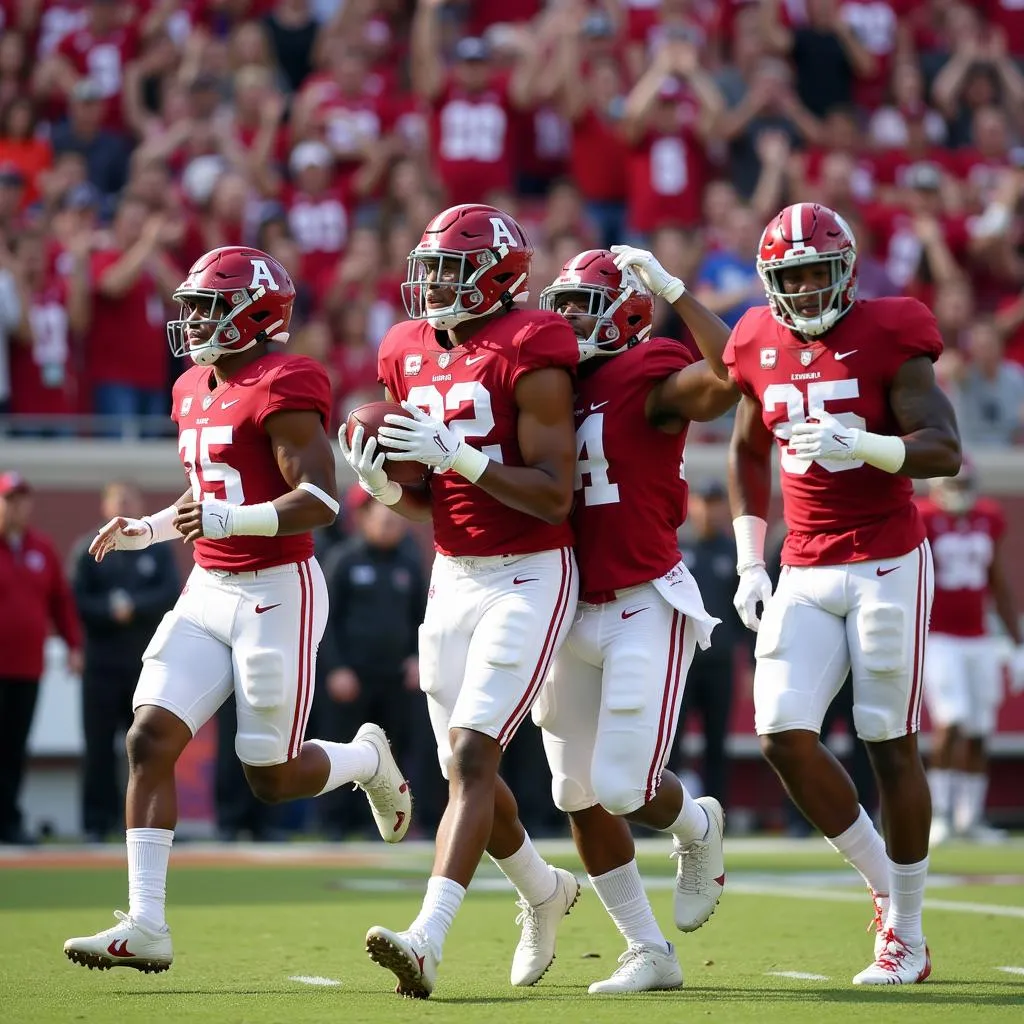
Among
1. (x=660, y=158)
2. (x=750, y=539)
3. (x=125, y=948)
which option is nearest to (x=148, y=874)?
(x=125, y=948)

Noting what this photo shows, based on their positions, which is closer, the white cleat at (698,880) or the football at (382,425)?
the football at (382,425)

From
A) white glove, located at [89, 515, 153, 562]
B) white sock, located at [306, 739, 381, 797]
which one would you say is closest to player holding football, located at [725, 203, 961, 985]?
white sock, located at [306, 739, 381, 797]

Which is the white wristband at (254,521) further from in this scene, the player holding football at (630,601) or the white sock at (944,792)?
the white sock at (944,792)

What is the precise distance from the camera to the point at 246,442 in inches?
215

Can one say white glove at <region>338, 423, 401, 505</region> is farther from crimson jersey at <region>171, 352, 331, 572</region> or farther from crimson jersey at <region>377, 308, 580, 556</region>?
crimson jersey at <region>171, 352, 331, 572</region>

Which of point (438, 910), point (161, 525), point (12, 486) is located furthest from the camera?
point (12, 486)

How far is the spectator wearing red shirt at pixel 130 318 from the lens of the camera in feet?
37.1

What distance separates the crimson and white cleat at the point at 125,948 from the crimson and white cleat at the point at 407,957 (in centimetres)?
73

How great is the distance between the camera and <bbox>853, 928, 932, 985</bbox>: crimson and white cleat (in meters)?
5.21

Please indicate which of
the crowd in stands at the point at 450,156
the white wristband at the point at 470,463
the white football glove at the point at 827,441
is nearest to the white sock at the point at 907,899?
the white football glove at the point at 827,441

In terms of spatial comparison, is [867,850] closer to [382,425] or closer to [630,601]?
[630,601]

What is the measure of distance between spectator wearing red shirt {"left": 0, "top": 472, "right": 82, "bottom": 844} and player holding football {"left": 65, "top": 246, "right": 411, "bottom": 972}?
465 cm

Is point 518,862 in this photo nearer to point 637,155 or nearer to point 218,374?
point 218,374

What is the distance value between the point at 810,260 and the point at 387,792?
2.10 m
